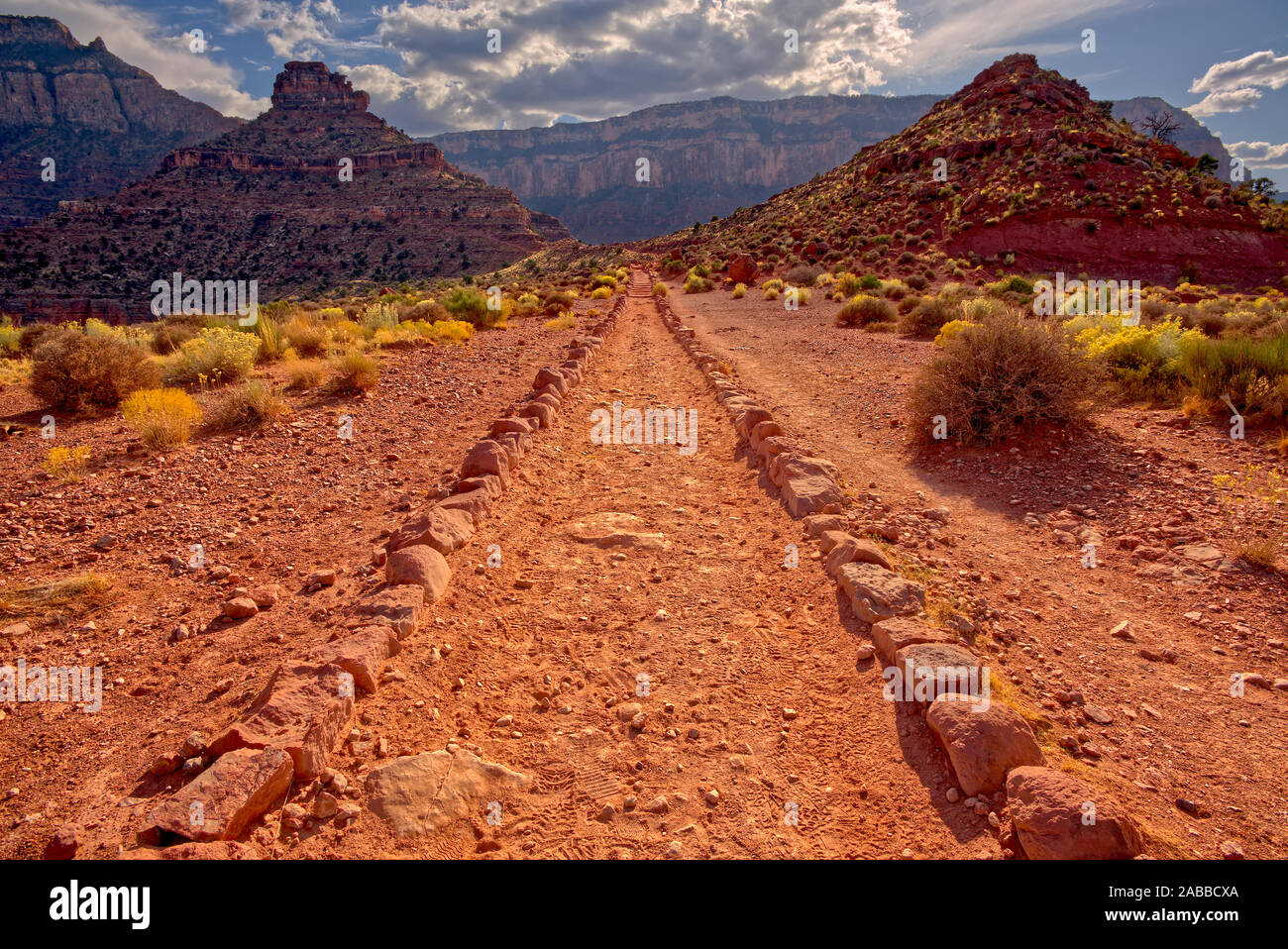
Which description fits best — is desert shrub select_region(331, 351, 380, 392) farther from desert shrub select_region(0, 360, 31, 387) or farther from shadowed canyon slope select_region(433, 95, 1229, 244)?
shadowed canyon slope select_region(433, 95, 1229, 244)

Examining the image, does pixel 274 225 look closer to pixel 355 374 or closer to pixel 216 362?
pixel 216 362

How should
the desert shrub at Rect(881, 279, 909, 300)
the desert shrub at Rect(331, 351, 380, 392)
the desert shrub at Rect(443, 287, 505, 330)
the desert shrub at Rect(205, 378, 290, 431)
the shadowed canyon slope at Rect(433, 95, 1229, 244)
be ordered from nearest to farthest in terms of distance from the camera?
the desert shrub at Rect(205, 378, 290, 431) < the desert shrub at Rect(331, 351, 380, 392) < the desert shrub at Rect(443, 287, 505, 330) < the desert shrub at Rect(881, 279, 909, 300) < the shadowed canyon slope at Rect(433, 95, 1229, 244)

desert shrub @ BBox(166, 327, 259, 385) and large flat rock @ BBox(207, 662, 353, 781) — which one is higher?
desert shrub @ BBox(166, 327, 259, 385)

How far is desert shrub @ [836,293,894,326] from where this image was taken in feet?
59.4

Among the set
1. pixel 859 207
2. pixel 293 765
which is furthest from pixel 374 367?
pixel 859 207

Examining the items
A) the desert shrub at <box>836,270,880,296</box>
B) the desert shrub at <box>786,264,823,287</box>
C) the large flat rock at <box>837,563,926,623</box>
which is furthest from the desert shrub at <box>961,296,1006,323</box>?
the desert shrub at <box>786,264,823,287</box>

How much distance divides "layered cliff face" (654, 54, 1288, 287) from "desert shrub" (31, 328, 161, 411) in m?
29.4

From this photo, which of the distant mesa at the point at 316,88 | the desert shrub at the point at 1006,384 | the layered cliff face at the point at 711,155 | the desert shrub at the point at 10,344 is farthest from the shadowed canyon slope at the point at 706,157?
the desert shrub at the point at 1006,384

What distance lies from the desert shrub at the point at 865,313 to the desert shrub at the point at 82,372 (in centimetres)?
1611

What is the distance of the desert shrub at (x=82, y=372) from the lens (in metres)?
8.38

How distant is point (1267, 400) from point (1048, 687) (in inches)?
235

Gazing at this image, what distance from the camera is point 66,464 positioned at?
6172 mm

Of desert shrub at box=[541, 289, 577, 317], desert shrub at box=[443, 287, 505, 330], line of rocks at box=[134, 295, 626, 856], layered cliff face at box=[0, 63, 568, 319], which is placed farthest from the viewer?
layered cliff face at box=[0, 63, 568, 319]

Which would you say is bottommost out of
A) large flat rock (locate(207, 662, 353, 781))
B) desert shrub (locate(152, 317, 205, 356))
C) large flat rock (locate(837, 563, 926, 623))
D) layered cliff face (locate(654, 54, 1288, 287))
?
large flat rock (locate(207, 662, 353, 781))
